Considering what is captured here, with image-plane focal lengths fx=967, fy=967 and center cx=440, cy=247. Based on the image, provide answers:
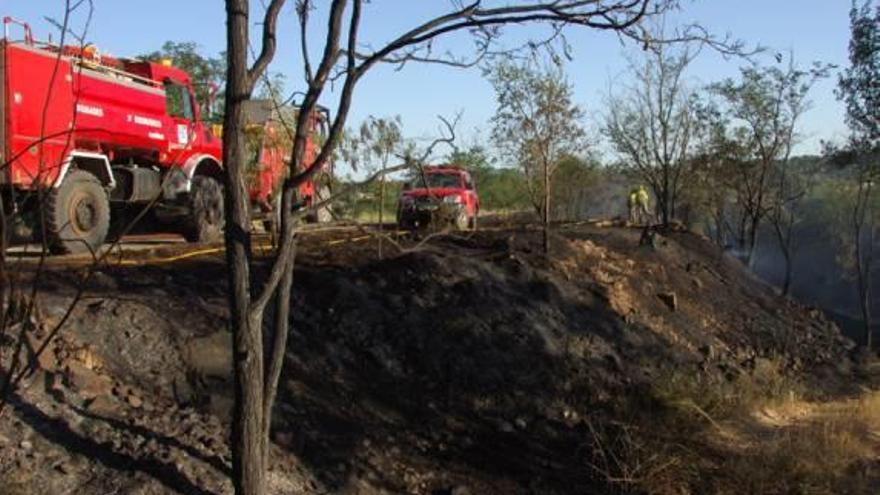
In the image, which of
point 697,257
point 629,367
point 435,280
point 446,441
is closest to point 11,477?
point 446,441

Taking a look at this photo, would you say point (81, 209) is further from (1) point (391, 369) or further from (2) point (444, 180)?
(2) point (444, 180)

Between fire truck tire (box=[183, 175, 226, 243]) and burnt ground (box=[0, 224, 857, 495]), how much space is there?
182 centimetres

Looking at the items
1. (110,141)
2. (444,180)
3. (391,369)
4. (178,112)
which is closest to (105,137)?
(110,141)

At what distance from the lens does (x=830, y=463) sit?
9.59m

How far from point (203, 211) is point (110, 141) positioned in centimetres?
203

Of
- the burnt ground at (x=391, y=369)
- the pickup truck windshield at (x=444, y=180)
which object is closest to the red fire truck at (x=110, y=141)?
the burnt ground at (x=391, y=369)

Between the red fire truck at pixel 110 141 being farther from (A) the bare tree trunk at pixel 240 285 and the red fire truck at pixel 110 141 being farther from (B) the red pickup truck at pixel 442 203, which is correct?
(B) the red pickup truck at pixel 442 203

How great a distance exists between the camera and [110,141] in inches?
536

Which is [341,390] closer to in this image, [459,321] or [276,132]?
[459,321]

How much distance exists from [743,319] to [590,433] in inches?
308

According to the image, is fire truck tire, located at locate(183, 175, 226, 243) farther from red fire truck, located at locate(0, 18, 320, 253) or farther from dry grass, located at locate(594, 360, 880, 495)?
dry grass, located at locate(594, 360, 880, 495)

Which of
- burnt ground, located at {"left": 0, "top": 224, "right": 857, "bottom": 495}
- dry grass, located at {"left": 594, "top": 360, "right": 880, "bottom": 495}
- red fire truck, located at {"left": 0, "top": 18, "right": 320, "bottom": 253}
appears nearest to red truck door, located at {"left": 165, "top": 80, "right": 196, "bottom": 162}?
red fire truck, located at {"left": 0, "top": 18, "right": 320, "bottom": 253}

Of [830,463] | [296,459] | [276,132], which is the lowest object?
[830,463]

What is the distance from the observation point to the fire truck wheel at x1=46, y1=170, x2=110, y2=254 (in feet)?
38.1
